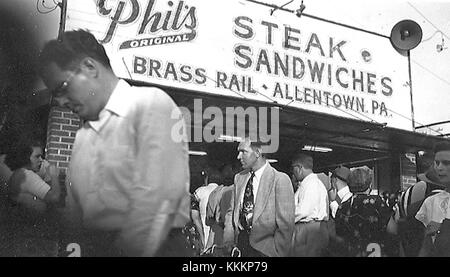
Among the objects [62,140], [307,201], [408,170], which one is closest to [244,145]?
[307,201]

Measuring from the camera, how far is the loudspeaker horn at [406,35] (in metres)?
3.13

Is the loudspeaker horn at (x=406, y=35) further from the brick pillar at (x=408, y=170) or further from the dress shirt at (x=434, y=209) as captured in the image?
the dress shirt at (x=434, y=209)

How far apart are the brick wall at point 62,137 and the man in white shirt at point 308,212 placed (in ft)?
3.87

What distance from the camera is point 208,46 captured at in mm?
2748

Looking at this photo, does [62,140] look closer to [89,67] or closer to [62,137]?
[62,137]

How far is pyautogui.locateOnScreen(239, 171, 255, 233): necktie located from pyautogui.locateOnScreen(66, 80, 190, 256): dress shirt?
0.43 meters

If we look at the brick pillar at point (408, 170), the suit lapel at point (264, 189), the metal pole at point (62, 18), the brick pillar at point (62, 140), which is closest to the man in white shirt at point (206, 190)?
the suit lapel at point (264, 189)

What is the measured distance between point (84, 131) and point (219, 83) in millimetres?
841

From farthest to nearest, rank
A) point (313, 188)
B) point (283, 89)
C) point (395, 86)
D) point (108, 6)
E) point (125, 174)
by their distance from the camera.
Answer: point (395, 86), point (283, 89), point (313, 188), point (108, 6), point (125, 174)

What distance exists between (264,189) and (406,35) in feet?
4.78

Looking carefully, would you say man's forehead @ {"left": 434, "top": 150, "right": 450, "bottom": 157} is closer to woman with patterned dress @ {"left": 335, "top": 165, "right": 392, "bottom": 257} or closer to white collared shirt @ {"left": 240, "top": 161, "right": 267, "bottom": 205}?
woman with patterned dress @ {"left": 335, "top": 165, "right": 392, "bottom": 257}

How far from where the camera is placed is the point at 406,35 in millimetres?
3176
